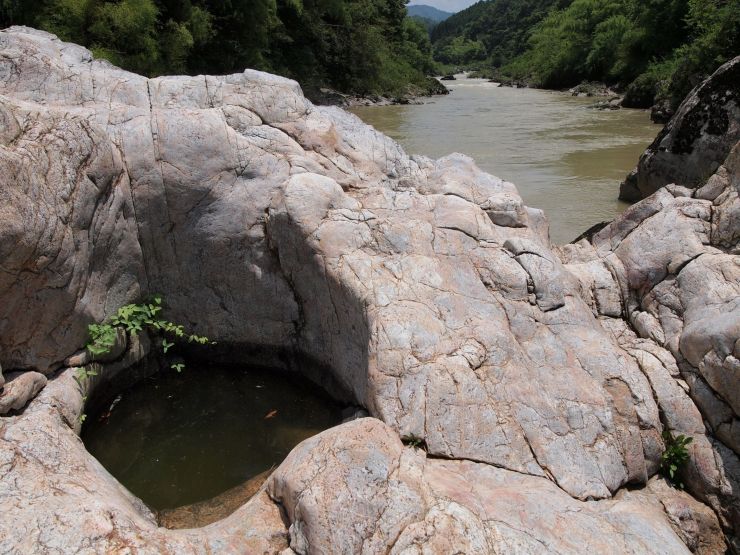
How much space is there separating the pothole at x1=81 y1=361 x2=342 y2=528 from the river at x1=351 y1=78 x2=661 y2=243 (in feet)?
17.8

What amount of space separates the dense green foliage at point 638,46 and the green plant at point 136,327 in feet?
64.6

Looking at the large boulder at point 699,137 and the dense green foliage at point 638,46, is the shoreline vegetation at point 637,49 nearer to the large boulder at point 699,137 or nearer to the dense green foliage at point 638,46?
the dense green foliage at point 638,46

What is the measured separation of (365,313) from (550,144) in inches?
557

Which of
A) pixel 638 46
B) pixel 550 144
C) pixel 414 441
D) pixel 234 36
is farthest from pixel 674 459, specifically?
pixel 638 46

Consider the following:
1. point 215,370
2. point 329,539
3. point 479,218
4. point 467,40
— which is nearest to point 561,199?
point 479,218

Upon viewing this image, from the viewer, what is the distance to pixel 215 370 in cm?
552

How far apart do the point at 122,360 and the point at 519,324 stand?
333 cm

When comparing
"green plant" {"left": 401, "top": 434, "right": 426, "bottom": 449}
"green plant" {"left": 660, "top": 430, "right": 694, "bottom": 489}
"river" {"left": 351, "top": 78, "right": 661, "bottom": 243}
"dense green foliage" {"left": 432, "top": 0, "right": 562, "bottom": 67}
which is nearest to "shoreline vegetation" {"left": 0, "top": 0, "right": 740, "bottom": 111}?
"river" {"left": 351, "top": 78, "right": 661, "bottom": 243}

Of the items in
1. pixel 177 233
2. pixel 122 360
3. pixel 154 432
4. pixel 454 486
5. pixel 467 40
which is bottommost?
pixel 154 432

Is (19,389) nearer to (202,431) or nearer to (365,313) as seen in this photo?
(202,431)

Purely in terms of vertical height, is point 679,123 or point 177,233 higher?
point 679,123

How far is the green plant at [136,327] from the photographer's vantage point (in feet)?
15.4

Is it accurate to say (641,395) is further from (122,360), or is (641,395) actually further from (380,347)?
(122,360)

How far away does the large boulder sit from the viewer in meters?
8.07
